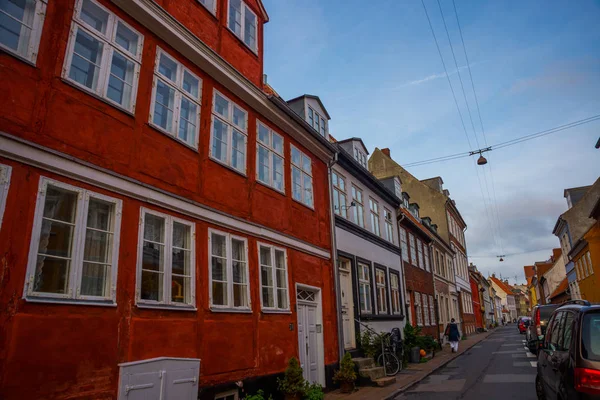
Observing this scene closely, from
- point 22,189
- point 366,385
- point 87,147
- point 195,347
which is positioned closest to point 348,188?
point 366,385

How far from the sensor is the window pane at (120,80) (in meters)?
6.95

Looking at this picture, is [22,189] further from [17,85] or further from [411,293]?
[411,293]

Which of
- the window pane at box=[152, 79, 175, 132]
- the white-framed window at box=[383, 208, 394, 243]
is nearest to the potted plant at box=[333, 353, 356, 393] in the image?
the window pane at box=[152, 79, 175, 132]

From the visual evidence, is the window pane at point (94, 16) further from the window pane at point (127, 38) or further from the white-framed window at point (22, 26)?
the white-framed window at point (22, 26)

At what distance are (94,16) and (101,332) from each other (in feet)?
15.8

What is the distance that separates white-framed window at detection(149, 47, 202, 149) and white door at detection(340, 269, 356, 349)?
26.6ft

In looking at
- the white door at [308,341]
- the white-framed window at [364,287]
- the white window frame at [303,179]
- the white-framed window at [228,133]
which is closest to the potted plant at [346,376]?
the white door at [308,341]

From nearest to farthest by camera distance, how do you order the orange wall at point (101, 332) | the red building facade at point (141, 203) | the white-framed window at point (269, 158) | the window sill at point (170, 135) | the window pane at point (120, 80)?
1. the orange wall at point (101, 332)
2. the red building facade at point (141, 203)
3. the window pane at point (120, 80)
4. the window sill at point (170, 135)
5. the white-framed window at point (269, 158)

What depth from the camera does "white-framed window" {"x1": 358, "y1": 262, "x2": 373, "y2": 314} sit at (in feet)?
51.1

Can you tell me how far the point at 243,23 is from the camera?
10.8 meters

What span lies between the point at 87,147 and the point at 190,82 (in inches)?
120

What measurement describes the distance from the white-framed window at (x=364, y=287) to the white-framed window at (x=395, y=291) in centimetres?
308

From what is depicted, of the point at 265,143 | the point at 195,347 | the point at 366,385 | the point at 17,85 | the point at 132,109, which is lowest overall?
the point at 366,385

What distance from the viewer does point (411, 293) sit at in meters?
23.1
